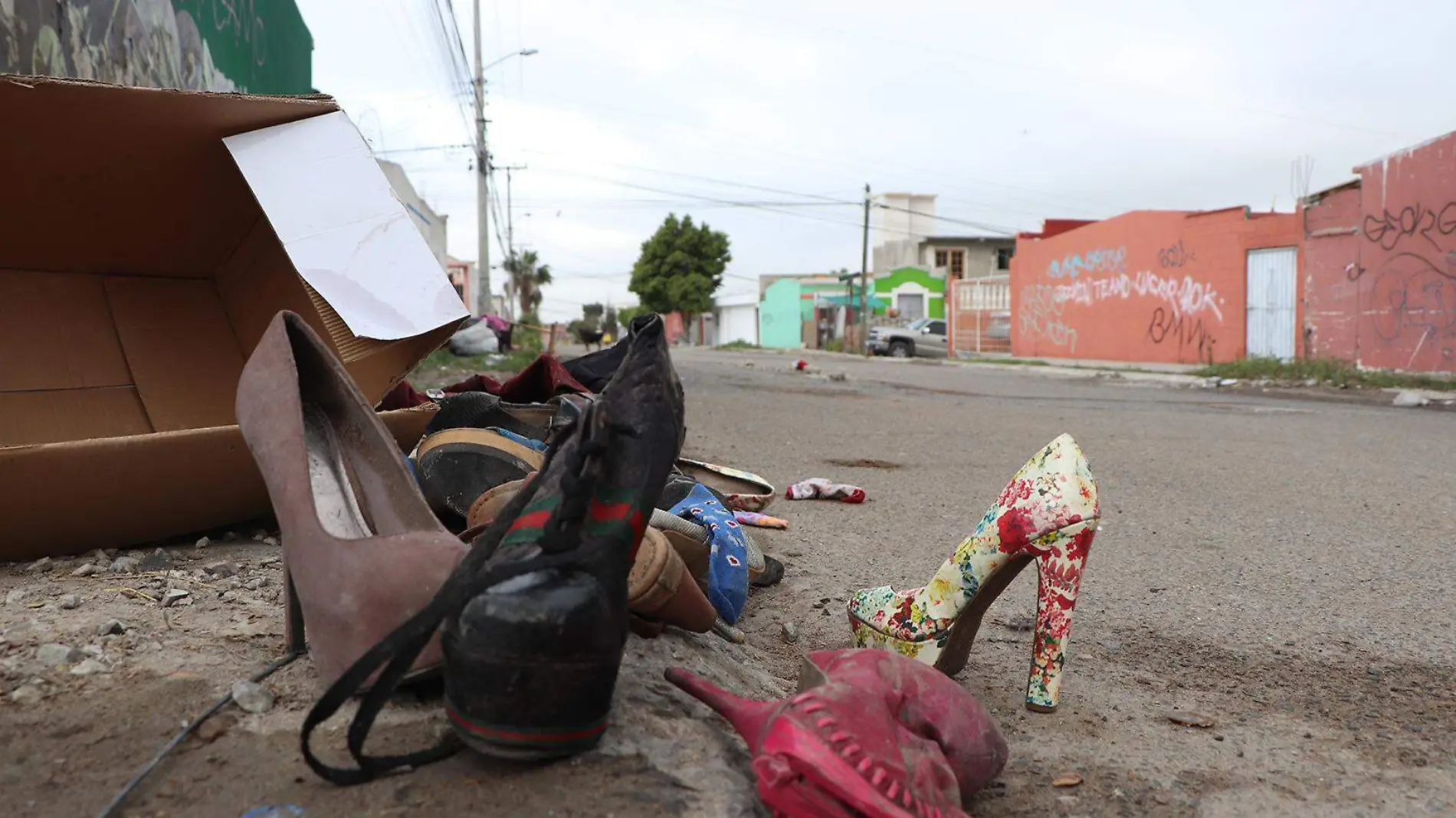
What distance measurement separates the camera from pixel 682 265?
48500 mm

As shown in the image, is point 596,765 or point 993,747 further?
point 993,747

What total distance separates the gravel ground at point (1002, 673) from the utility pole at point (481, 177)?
19598mm

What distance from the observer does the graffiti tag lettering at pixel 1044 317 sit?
814 inches

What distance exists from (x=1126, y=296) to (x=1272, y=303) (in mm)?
3731

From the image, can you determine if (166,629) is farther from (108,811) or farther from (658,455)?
(658,455)

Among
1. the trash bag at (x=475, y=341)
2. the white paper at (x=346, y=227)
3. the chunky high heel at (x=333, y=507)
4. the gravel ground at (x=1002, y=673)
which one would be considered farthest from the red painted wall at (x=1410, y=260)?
the chunky high heel at (x=333, y=507)

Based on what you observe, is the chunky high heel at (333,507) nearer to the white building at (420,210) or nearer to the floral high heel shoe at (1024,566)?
the floral high heel shoe at (1024,566)

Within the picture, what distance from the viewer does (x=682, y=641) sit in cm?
182

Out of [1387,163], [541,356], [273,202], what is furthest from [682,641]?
[1387,163]

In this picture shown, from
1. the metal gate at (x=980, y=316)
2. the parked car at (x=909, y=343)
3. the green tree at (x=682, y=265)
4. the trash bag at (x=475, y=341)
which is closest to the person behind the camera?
the trash bag at (x=475, y=341)

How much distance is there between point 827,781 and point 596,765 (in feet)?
0.98

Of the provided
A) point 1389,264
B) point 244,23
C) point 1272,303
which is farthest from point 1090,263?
point 244,23

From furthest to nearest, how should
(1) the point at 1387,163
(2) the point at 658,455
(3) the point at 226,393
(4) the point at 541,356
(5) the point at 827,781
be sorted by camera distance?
(1) the point at 1387,163
(3) the point at 226,393
(4) the point at 541,356
(2) the point at 658,455
(5) the point at 827,781

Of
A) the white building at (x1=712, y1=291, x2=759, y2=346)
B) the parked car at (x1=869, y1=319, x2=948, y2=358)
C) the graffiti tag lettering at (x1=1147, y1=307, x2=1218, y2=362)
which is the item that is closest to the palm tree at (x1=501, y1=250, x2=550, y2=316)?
the white building at (x1=712, y1=291, x2=759, y2=346)
